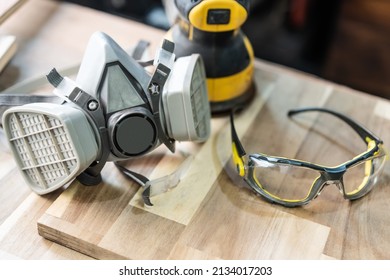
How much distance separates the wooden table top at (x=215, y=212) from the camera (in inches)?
28.3

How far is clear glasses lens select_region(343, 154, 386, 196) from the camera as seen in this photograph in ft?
2.63

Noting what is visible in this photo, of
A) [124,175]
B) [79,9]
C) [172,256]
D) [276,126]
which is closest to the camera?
[172,256]

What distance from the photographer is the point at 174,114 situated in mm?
751

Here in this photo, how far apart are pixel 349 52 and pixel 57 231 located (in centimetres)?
99

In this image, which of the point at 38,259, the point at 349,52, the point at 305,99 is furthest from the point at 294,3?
the point at 38,259

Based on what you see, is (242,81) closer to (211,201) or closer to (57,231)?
(211,201)

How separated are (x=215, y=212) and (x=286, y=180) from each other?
129mm

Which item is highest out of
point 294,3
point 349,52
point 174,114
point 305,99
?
point 174,114

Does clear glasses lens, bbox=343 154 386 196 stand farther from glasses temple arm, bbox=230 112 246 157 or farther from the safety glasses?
glasses temple arm, bbox=230 112 246 157

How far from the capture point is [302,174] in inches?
32.4

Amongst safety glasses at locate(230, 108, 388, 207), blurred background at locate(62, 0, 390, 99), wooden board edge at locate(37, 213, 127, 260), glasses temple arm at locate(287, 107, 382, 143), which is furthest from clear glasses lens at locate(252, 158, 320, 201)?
blurred background at locate(62, 0, 390, 99)

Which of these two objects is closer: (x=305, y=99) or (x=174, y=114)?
(x=174, y=114)

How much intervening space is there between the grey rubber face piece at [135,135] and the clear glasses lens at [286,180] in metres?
0.15

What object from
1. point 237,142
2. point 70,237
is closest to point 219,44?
point 237,142
